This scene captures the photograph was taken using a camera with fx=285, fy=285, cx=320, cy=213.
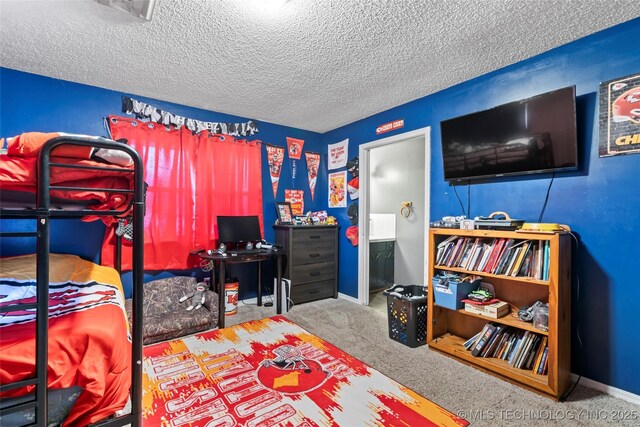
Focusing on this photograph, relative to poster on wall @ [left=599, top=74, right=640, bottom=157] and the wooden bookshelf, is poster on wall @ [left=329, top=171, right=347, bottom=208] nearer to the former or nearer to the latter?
the wooden bookshelf

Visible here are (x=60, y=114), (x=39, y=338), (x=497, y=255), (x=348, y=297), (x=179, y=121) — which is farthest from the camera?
(x=348, y=297)

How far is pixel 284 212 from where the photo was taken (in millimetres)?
3812

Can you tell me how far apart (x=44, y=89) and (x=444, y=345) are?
409cm

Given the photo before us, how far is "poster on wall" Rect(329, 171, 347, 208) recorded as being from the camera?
385 centimetres

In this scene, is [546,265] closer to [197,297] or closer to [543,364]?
[543,364]

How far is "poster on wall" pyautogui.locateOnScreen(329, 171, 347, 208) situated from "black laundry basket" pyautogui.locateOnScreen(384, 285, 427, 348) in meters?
1.59

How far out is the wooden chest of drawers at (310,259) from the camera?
3471 mm

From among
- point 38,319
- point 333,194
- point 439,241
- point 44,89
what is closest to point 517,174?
point 439,241

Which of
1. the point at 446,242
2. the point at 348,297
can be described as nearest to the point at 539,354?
the point at 446,242

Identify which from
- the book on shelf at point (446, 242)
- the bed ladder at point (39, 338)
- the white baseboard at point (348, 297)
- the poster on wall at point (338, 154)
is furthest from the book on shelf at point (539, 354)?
the poster on wall at point (338, 154)

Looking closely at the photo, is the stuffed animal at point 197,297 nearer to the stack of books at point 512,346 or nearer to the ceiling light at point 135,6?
the ceiling light at point 135,6

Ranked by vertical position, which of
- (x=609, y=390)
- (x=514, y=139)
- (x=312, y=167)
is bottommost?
(x=609, y=390)

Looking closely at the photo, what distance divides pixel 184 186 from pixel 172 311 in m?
1.30

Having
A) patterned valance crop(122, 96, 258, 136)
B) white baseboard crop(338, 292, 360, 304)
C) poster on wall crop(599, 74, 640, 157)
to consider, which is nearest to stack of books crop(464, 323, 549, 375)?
poster on wall crop(599, 74, 640, 157)
